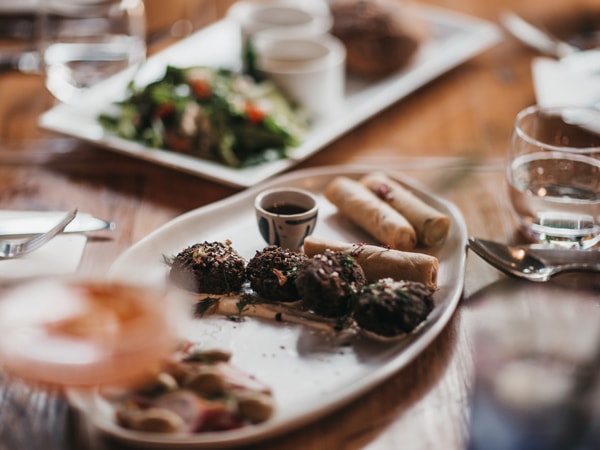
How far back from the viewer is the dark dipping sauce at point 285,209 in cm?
147

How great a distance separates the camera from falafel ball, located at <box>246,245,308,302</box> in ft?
4.16

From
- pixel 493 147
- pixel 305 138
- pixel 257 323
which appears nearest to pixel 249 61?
pixel 305 138

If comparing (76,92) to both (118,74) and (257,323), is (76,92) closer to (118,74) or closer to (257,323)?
(118,74)

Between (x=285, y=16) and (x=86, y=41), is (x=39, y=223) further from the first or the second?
(x=285, y=16)

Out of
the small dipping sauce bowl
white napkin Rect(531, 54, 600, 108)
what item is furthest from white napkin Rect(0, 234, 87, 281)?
white napkin Rect(531, 54, 600, 108)

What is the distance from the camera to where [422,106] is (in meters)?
2.14

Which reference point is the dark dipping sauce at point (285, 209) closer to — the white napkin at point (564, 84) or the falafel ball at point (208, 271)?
the falafel ball at point (208, 271)

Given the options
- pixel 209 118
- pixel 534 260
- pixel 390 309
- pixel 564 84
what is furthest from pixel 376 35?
pixel 390 309

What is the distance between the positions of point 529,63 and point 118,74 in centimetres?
117

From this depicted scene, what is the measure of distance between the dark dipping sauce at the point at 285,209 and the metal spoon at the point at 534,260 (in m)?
0.31

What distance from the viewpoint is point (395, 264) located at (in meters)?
1.32

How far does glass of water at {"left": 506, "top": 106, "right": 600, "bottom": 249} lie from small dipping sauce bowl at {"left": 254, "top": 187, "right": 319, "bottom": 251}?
0.40 m

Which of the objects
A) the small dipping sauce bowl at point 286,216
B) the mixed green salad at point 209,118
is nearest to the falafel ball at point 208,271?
the small dipping sauce bowl at point 286,216

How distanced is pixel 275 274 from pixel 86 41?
1.26 meters
